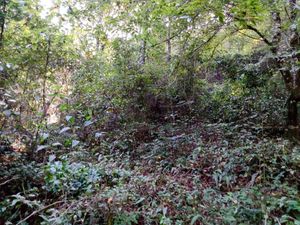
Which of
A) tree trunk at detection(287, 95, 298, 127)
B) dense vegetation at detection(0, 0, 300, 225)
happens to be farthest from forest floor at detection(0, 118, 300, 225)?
tree trunk at detection(287, 95, 298, 127)

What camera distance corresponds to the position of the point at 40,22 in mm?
4238

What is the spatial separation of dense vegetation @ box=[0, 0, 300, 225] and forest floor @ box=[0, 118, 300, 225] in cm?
2

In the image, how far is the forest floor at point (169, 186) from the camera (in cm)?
235

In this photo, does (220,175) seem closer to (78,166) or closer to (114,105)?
(78,166)

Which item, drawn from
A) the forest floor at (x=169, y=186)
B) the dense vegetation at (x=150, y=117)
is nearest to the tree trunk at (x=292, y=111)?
the dense vegetation at (x=150, y=117)

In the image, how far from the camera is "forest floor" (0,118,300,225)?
2352 millimetres

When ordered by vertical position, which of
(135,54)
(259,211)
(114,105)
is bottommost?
(259,211)

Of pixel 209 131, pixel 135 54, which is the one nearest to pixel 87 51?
pixel 135 54

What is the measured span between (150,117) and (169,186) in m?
3.39

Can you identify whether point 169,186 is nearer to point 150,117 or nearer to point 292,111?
Result: point 292,111

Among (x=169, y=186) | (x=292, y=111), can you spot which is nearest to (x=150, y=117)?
(x=292, y=111)

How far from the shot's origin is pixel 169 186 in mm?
2855

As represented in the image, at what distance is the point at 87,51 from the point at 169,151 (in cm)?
433

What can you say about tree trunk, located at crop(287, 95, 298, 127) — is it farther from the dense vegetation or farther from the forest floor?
the forest floor
